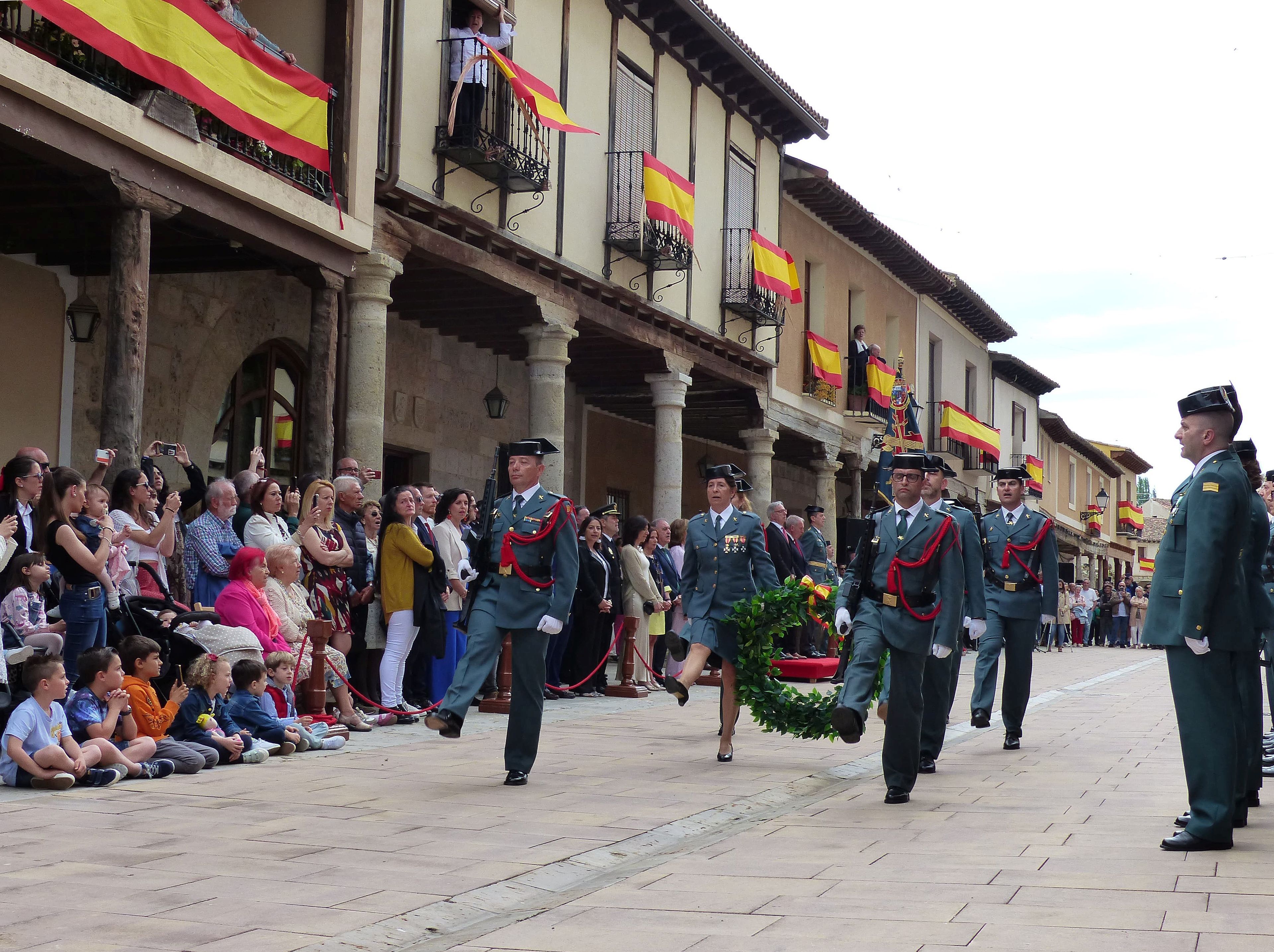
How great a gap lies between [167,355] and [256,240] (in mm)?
2574

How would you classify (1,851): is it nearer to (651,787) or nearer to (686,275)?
(651,787)

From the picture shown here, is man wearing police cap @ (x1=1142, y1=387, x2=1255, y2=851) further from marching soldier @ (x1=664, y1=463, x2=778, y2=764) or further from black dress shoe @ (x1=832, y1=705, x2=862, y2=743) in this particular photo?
marching soldier @ (x1=664, y1=463, x2=778, y2=764)

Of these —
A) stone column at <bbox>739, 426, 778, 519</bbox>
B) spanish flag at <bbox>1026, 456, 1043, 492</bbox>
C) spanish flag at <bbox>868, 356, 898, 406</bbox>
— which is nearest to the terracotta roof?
spanish flag at <bbox>1026, 456, 1043, 492</bbox>

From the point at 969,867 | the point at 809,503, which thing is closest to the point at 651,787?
the point at 969,867

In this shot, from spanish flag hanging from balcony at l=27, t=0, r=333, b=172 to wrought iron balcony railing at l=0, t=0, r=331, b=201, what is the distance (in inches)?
7.5

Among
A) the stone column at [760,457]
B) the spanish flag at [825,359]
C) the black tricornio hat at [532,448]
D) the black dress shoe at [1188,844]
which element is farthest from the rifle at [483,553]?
the spanish flag at [825,359]

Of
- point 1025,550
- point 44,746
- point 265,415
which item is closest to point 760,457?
point 265,415

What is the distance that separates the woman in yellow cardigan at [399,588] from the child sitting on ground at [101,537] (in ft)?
6.68

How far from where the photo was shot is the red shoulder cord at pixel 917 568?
25.0 ft

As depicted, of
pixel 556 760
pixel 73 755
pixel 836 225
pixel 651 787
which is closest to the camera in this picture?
pixel 73 755

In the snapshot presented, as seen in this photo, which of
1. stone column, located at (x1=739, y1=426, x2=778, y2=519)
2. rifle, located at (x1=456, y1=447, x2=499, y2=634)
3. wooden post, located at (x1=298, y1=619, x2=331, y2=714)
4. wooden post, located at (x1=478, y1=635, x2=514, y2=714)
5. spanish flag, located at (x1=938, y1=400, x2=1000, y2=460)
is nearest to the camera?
rifle, located at (x1=456, y1=447, x2=499, y2=634)

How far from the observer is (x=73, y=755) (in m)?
7.18

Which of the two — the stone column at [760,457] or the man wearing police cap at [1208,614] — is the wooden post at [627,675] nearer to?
the man wearing police cap at [1208,614]

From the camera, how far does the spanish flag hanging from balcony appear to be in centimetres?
985
